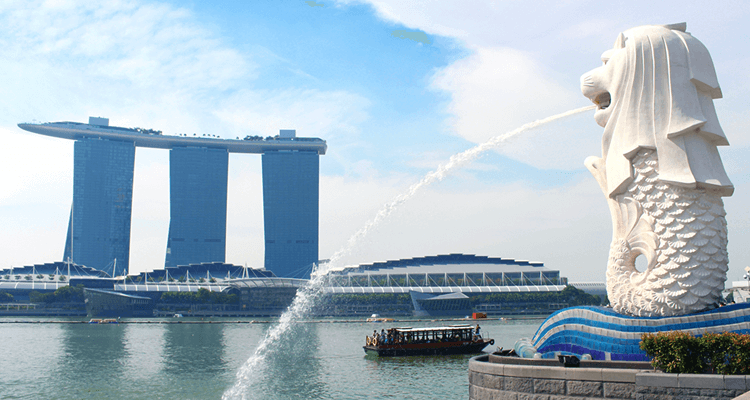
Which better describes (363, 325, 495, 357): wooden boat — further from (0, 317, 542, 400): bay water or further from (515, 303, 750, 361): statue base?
(515, 303, 750, 361): statue base

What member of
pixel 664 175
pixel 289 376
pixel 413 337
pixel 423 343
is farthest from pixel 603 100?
pixel 413 337

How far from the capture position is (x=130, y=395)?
106 ft

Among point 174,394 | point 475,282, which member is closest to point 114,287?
point 475,282

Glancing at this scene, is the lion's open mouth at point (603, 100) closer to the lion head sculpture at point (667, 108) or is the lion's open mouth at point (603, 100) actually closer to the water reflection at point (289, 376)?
the lion head sculpture at point (667, 108)

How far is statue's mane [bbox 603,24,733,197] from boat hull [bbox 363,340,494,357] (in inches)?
1179

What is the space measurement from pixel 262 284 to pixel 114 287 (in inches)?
1386

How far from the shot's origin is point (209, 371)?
40062 millimetres

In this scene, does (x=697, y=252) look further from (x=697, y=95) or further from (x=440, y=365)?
(x=440, y=365)

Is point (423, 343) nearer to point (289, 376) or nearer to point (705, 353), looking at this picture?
point (289, 376)

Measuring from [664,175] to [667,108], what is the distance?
2.48m

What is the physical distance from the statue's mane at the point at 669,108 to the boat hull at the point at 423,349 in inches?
1179

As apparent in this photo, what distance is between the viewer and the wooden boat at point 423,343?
5059 centimetres

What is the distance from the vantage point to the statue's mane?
74.8 ft

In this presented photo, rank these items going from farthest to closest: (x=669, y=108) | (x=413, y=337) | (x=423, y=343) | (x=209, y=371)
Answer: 1. (x=413, y=337)
2. (x=423, y=343)
3. (x=209, y=371)
4. (x=669, y=108)
